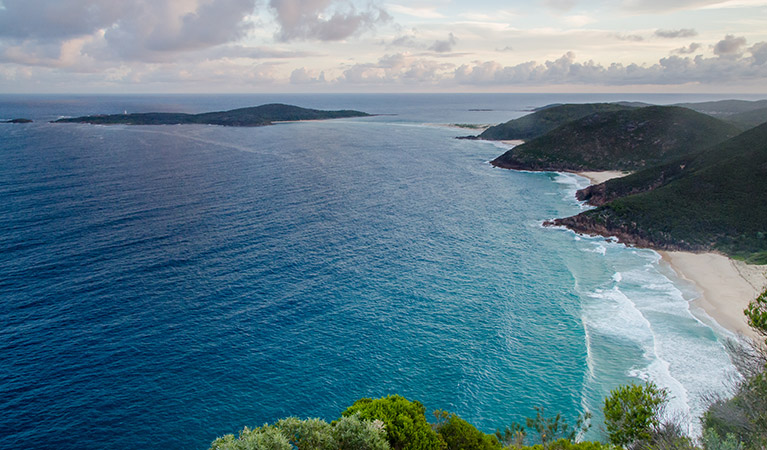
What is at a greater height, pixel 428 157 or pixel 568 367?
pixel 428 157

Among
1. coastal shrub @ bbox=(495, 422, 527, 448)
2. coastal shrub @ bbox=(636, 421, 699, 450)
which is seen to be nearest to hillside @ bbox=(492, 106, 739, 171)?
coastal shrub @ bbox=(495, 422, 527, 448)

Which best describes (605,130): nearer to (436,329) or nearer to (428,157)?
(428,157)

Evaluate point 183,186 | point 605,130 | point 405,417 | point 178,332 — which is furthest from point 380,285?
point 605,130

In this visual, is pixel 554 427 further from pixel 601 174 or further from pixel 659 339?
pixel 601 174

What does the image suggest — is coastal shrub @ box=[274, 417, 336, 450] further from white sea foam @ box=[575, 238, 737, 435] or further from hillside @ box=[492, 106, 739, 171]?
hillside @ box=[492, 106, 739, 171]

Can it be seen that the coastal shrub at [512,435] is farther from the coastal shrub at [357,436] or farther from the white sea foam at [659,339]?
the coastal shrub at [357,436]

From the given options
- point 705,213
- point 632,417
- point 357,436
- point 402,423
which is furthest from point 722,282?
point 357,436
